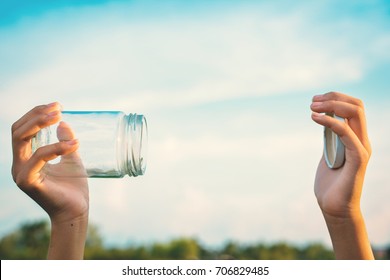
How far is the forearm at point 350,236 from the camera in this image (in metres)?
1.46

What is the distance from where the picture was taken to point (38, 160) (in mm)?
1355

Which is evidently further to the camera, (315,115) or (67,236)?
(67,236)

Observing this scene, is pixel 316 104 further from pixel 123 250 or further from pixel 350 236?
pixel 123 250

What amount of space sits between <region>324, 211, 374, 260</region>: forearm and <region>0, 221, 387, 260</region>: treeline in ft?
76.0

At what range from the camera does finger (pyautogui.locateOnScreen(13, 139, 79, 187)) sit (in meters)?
1.32

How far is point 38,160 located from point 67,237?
0.29 metres

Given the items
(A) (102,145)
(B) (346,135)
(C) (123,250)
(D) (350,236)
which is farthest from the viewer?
(C) (123,250)

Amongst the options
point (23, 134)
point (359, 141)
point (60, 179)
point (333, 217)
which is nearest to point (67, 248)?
point (60, 179)

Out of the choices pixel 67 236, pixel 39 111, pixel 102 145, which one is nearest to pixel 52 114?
pixel 39 111

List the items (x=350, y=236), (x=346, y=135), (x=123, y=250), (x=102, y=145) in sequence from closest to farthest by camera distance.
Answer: (x=346, y=135)
(x=350, y=236)
(x=102, y=145)
(x=123, y=250)

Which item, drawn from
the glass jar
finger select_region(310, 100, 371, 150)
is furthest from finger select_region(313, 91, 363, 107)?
the glass jar

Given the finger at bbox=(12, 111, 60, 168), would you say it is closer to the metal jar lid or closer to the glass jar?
the glass jar

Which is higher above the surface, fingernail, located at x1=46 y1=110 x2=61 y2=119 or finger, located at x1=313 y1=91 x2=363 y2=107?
fingernail, located at x1=46 y1=110 x2=61 y2=119
